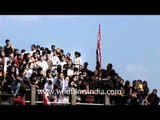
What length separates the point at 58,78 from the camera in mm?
14102

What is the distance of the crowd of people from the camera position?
13727 millimetres

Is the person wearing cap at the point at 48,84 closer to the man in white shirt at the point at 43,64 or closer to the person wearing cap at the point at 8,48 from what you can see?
the man in white shirt at the point at 43,64

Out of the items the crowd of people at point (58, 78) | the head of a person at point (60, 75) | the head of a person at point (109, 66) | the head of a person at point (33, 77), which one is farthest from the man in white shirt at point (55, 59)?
the head of a person at point (109, 66)

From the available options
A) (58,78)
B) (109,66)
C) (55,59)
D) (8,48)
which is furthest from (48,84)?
(109,66)

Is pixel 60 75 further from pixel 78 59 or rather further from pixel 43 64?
pixel 78 59

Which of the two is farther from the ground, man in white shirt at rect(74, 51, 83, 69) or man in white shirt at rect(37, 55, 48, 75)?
man in white shirt at rect(74, 51, 83, 69)

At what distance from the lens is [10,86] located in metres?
13.4

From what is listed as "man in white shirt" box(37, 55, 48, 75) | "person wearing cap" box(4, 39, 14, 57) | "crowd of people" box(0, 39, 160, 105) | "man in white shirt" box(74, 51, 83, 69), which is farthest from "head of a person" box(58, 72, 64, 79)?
"person wearing cap" box(4, 39, 14, 57)

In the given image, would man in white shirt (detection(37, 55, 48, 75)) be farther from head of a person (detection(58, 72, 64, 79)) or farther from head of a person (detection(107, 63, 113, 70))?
head of a person (detection(107, 63, 113, 70))

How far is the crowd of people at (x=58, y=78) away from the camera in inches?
540

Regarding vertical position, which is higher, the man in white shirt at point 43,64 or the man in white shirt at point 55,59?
the man in white shirt at point 55,59

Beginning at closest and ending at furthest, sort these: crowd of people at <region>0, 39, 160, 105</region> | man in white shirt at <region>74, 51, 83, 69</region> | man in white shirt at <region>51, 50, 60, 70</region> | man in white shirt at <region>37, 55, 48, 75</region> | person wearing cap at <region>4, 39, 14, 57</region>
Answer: crowd of people at <region>0, 39, 160, 105</region> < person wearing cap at <region>4, 39, 14, 57</region> < man in white shirt at <region>37, 55, 48, 75</region> < man in white shirt at <region>51, 50, 60, 70</region> < man in white shirt at <region>74, 51, 83, 69</region>
